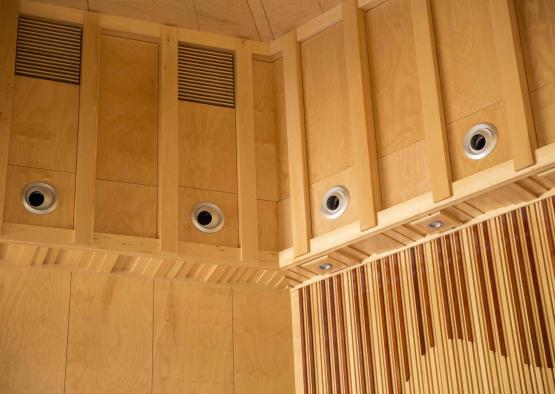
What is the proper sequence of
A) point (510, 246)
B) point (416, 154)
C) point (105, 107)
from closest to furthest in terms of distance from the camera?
1. point (510, 246)
2. point (416, 154)
3. point (105, 107)

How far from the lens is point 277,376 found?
956 cm

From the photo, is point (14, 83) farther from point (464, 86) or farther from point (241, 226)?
point (464, 86)

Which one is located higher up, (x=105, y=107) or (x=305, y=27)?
(x=305, y=27)

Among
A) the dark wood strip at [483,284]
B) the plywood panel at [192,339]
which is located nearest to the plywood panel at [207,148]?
the plywood panel at [192,339]

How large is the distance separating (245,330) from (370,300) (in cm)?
141

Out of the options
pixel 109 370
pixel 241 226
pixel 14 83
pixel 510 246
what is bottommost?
pixel 109 370

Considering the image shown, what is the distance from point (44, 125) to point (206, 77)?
6.09 feet

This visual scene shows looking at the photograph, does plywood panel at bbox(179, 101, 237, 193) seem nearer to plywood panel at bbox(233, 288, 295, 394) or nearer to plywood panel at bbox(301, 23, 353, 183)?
plywood panel at bbox(301, 23, 353, 183)

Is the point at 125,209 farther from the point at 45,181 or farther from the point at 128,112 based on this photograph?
the point at 128,112

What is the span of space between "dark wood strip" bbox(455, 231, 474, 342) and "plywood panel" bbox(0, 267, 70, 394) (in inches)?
144

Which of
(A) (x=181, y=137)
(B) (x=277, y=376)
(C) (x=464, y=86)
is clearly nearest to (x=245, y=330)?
(B) (x=277, y=376)

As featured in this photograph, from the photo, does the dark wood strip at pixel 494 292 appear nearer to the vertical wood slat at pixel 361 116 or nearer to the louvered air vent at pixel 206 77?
the vertical wood slat at pixel 361 116

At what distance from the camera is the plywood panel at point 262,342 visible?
9461 mm

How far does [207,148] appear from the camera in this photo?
974cm
